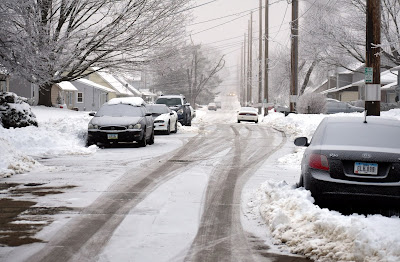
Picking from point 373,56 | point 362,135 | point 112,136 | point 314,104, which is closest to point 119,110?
point 112,136

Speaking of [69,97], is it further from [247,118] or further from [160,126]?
[160,126]

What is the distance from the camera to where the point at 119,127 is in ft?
65.3

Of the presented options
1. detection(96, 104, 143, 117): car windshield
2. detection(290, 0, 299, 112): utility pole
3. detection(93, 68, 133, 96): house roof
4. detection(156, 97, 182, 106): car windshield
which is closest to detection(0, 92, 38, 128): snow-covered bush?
detection(96, 104, 143, 117): car windshield

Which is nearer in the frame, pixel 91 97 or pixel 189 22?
pixel 189 22

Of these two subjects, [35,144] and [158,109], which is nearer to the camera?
[35,144]

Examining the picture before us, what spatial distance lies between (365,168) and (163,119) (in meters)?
19.8

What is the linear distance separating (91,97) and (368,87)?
206 feet

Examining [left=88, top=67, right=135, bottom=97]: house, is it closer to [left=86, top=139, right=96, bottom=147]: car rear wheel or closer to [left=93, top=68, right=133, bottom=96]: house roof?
[left=93, top=68, right=133, bottom=96]: house roof

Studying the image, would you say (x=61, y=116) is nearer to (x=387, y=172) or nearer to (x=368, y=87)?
(x=368, y=87)

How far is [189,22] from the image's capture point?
32.1 meters

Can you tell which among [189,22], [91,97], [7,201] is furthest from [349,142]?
[91,97]

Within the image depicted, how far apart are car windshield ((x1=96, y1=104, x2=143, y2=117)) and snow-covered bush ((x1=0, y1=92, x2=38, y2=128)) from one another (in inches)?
121

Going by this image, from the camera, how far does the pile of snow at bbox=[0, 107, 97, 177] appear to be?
535 inches

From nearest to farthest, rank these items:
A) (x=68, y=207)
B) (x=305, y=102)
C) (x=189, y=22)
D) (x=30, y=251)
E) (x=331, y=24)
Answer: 1. (x=30, y=251)
2. (x=68, y=207)
3. (x=189, y=22)
4. (x=331, y=24)
5. (x=305, y=102)
